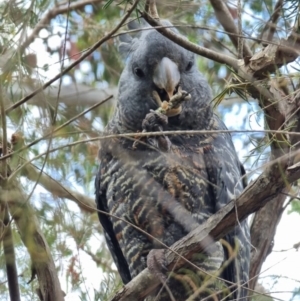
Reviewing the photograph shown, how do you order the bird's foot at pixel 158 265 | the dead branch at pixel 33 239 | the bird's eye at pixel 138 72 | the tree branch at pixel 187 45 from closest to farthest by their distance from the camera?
the dead branch at pixel 33 239 → the tree branch at pixel 187 45 → the bird's foot at pixel 158 265 → the bird's eye at pixel 138 72

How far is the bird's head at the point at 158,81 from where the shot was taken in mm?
4227

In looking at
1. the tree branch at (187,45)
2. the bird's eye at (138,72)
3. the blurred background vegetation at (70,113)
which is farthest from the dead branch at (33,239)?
the bird's eye at (138,72)

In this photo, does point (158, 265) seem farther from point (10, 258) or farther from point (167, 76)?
point (167, 76)

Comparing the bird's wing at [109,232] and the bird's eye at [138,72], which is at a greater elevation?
the bird's eye at [138,72]

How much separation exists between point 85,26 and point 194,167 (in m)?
2.16

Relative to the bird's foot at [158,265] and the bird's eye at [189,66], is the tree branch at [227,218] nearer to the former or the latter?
the bird's foot at [158,265]

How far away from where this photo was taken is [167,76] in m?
4.14

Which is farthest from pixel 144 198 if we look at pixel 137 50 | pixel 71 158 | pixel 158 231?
pixel 137 50

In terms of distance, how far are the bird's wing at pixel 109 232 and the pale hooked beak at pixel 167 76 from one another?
758mm

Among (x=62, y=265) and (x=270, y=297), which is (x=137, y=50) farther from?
(x=270, y=297)

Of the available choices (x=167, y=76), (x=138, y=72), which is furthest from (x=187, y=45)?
(x=138, y=72)

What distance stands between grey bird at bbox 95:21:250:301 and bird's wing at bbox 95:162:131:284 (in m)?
0.03

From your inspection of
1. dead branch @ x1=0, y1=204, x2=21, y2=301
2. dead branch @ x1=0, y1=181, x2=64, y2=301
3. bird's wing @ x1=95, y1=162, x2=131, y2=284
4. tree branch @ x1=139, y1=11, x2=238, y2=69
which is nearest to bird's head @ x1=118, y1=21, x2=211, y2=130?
bird's wing @ x1=95, y1=162, x2=131, y2=284

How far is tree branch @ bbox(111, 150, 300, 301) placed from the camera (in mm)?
2996
